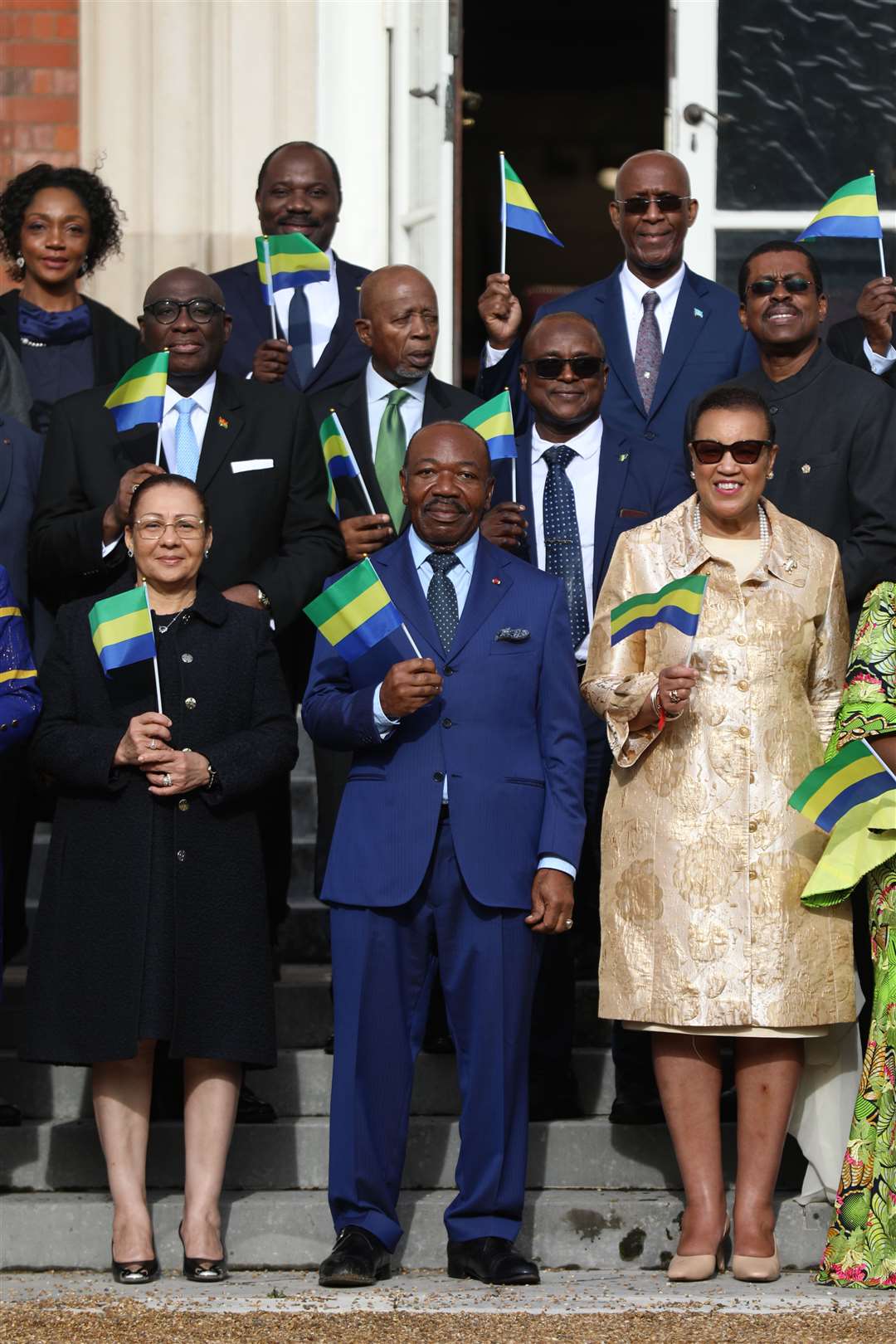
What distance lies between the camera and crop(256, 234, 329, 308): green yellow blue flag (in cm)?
749

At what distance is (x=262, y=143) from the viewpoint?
953 centimetres

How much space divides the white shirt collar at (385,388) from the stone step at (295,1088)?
6.38ft

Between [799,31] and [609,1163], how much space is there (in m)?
5.16

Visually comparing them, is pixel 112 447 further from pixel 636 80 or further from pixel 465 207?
pixel 636 80

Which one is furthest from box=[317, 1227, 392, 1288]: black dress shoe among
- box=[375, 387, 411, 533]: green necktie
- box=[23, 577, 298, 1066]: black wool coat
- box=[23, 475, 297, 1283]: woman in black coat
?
box=[375, 387, 411, 533]: green necktie

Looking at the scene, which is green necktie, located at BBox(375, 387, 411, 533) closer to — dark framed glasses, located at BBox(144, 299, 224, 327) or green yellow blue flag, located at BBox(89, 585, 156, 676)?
dark framed glasses, located at BBox(144, 299, 224, 327)

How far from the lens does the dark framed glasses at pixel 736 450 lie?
6039 millimetres

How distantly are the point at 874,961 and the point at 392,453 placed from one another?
2065 mm

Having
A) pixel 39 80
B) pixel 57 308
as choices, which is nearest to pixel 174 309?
pixel 57 308

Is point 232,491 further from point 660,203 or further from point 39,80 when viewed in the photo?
point 39,80

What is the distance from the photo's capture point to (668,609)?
5848 millimetres

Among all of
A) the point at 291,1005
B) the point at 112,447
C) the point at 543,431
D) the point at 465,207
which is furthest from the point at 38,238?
the point at 465,207

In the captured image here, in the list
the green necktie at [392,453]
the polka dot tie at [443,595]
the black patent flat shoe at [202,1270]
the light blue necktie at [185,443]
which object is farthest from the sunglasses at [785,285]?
the black patent flat shoe at [202,1270]

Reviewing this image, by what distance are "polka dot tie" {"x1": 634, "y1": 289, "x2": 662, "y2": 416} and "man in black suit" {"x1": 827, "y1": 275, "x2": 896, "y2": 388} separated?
1.87ft
